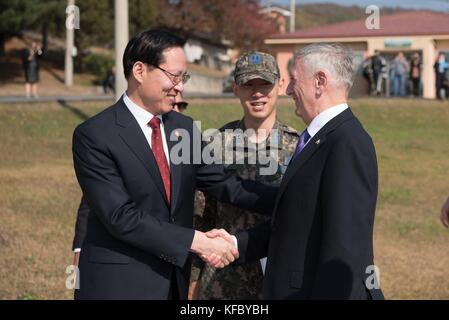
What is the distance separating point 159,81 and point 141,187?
1.59 ft

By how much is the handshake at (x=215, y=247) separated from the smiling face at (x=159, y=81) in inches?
23.7

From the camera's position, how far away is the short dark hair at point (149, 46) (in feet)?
12.2

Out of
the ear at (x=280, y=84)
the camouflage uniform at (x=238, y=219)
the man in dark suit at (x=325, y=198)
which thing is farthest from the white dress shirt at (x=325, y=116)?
the ear at (x=280, y=84)

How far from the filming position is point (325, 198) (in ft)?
10.5

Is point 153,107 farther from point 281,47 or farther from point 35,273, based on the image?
point 281,47

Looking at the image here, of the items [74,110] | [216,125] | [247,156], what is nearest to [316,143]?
[247,156]

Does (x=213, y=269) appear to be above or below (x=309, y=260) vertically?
below

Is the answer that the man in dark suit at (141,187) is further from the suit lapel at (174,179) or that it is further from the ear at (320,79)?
the ear at (320,79)

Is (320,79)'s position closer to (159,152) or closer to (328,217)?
(328,217)

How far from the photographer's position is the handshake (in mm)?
3779

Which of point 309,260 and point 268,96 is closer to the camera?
point 309,260
